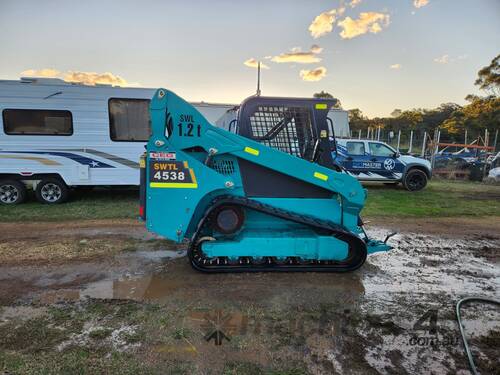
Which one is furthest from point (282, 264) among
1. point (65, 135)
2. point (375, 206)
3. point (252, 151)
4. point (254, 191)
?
point (65, 135)

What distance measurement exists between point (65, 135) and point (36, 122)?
726 mm

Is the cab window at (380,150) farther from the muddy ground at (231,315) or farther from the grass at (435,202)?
the muddy ground at (231,315)

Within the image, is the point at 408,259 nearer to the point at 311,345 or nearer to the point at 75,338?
the point at 311,345

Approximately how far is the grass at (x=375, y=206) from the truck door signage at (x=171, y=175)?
3437 mm

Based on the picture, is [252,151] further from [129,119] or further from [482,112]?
[482,112]

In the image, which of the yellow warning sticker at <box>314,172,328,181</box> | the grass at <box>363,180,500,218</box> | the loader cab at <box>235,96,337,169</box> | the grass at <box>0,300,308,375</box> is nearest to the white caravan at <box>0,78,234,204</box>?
the loader cab at <box>235,96,337,169</box>

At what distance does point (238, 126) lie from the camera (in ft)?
13.8

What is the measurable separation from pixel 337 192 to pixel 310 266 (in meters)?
1.04

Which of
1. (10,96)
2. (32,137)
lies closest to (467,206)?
(32,137)

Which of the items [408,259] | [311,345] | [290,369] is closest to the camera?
[290,369]

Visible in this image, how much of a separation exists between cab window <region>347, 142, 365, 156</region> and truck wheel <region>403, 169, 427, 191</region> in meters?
1.86

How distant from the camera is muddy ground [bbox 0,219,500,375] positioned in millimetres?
2555

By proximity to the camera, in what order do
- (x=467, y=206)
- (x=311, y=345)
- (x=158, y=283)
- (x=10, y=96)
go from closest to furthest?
(x=311, y=345) < (x=158, y=283) < (x=10, y=96) < (x=467, y=206)

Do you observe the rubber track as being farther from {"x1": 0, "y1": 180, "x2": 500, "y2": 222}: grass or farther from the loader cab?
{"x1": 0, "y1": 180, "x2": 500, "y2": 222}: grass
